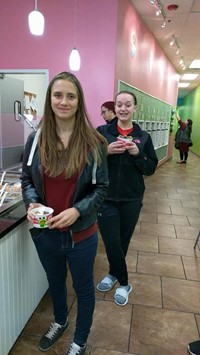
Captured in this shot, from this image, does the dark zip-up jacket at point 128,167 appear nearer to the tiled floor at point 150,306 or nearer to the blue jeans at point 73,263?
the blue jeans at point 73,263

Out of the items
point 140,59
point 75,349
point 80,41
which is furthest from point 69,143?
point 140,59

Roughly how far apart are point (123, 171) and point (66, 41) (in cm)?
309

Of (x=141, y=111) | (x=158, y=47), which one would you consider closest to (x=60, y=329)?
(x=141, y=111)

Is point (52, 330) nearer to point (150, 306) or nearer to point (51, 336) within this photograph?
point (51, 336)

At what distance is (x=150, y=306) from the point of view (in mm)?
2240

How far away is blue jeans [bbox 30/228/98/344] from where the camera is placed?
1.46m

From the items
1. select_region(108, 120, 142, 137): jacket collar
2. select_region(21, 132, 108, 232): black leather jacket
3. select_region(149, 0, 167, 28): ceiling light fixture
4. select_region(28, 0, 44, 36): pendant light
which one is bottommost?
select_region(21, 132, 108, 232): black leather jacket

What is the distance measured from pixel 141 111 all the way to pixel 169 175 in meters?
2.53

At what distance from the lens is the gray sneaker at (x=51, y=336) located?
5.82 ft

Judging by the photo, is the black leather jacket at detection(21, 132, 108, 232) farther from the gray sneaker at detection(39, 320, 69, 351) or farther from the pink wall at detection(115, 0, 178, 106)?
the pink wall at detection(115, 0, 178, 106)

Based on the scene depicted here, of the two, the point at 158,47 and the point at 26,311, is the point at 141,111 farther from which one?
the point at 26,311

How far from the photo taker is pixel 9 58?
4.43m

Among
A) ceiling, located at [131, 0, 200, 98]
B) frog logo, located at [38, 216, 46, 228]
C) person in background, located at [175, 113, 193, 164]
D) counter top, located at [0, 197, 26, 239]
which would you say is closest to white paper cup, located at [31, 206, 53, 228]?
frog logo, located at [38, 216, 46, 228]

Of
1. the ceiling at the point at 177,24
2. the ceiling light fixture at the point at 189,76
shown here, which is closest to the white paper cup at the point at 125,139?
the ceiling at the point at 177,24
